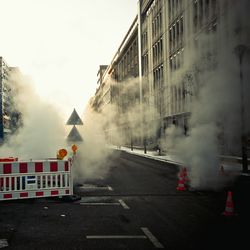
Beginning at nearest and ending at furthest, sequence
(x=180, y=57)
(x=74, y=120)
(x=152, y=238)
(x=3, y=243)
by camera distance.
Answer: (x=3, y=243), (x=152, y=238), (x=74, y=120), (x=180, y=57)

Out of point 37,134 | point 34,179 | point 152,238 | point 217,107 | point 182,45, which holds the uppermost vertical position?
point 182,45

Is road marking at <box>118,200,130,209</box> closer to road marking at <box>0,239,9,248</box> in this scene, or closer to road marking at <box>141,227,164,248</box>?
road marking at <box>141,227,164,248</box>

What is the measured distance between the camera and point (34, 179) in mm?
8508

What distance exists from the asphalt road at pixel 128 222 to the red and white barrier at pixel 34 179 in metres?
0.26

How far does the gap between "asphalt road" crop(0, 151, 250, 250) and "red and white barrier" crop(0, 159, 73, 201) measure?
257mm

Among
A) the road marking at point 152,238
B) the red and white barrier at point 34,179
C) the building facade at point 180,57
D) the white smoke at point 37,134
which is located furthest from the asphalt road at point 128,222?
the white smoke at point 37,134

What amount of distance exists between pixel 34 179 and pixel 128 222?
298 centimetres

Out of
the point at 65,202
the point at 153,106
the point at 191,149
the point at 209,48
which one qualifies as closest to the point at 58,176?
the point at 65,202

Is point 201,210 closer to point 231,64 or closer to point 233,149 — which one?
point 231,64

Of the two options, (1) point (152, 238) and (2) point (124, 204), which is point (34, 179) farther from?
(1) point (152, 238)

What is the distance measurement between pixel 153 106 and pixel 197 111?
63.9 ft

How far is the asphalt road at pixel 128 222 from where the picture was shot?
5.27 m

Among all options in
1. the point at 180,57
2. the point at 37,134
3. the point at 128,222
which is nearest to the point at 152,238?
the point at 128,222

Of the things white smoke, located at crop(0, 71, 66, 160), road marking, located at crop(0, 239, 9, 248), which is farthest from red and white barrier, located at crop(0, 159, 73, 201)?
white smoke, located at crop(0, 71, 66, 160)
